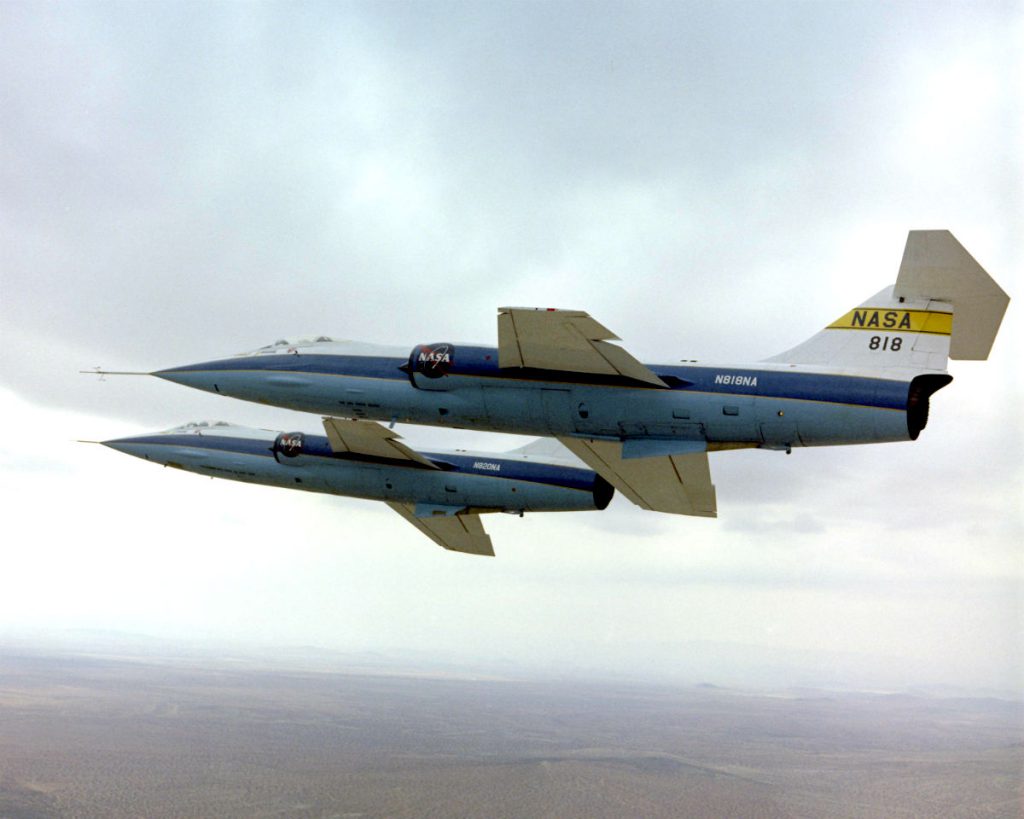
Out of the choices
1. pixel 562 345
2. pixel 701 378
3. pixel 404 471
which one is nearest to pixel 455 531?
pixel 404 471

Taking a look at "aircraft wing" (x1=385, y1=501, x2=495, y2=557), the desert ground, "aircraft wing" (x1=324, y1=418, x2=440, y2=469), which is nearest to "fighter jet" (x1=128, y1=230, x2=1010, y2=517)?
"aircraft wing" (x1=324, y1=418, x2=440, y2=469)

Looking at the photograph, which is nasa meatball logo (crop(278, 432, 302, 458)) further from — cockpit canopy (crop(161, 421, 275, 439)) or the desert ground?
the desert ground

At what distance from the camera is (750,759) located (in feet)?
610

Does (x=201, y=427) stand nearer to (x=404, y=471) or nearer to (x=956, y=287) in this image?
(x=404, y=471)

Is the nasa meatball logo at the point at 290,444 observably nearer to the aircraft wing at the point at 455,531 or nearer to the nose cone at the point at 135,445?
the aircraft wing at the point at 455,531

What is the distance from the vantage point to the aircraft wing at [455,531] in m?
43.5

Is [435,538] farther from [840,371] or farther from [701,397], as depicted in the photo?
[840,371]

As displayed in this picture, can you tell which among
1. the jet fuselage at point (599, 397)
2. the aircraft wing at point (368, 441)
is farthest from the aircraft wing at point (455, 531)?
the jet fuselage at point (599, 397)

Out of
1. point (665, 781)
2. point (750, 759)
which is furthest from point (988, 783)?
point (665, 781)

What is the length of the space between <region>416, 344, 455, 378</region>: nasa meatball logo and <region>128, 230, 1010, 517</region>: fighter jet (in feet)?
0.16

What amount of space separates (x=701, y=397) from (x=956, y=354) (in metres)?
7.18

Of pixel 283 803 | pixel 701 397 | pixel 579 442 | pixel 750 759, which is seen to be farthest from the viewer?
pixel 750 759

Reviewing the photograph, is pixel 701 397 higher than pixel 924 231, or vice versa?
pixel 924 231

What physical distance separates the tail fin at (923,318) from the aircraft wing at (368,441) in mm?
19083
